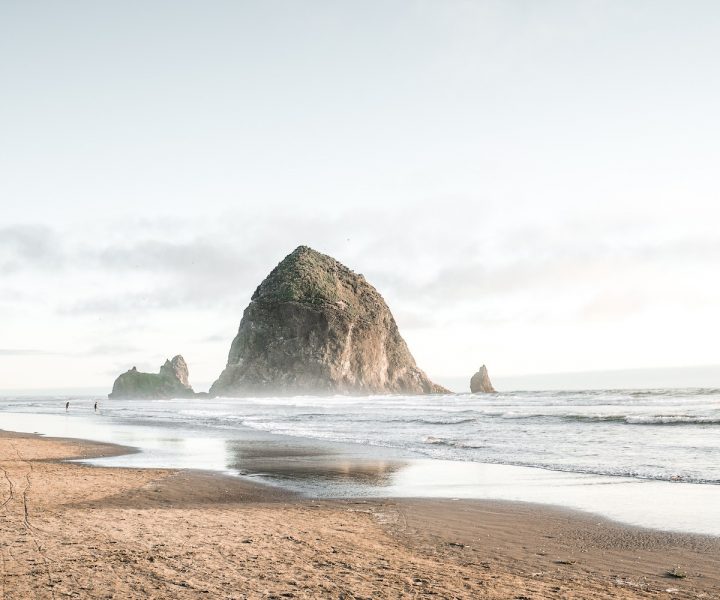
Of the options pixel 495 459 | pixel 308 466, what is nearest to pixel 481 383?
pixel 495 459

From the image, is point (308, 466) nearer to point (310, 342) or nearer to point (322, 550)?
point (322, 550)

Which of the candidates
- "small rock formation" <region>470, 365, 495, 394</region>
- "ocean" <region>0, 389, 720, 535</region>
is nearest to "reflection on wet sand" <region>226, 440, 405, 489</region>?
"ocean" <region>0, 389, 720, 535</region>

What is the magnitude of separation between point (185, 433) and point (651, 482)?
2615cm

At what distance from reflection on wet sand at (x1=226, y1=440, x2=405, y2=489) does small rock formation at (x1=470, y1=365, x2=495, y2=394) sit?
10480 centimetres

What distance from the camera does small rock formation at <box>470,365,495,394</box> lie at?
127 meters

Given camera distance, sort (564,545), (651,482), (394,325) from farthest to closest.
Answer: (394,325)
(651,482)
(564,545)

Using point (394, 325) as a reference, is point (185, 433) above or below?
below

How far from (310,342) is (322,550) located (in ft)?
395

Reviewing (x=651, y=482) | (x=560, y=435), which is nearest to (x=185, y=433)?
(x=560, y=435)

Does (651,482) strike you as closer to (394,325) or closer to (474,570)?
(474,570)

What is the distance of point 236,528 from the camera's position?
10.0 m

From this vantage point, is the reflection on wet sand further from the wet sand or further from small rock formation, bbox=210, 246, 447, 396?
small rock formation, bbox=210, 246, 447, 396

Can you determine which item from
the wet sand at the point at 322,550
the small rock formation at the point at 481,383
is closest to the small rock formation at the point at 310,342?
the small rock formation at the point at 481,383

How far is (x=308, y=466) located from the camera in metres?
19.9
